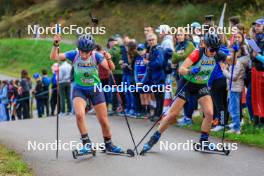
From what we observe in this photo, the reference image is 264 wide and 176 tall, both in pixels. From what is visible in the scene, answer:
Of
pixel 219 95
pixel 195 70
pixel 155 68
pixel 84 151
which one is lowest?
pixel 84 151

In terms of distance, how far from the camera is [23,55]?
46750 millimetres

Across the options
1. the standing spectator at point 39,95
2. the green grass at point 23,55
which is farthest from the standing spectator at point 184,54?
the green grass at point 23,55

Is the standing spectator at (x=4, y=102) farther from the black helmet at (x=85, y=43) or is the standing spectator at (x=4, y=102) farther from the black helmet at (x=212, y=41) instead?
the black helmet at (x=212, y=41)

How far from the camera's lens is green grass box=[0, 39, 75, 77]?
43.2m

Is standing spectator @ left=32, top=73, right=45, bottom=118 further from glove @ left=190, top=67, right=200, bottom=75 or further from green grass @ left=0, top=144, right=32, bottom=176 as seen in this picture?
glove @ left=190, top=67, right=200, bottom=75

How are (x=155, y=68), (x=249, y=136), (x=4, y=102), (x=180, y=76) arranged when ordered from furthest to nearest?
(x=4, y=102) → (x=155, y=68) → (x=180, y=76) → (x=249, y=136)

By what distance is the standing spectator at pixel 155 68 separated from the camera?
13.8 meters

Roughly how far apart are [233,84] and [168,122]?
2.50m

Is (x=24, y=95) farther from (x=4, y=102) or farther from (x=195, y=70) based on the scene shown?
(x=195, y=70)

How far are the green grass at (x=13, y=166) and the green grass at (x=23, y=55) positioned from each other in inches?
1207

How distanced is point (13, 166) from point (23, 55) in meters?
38.6

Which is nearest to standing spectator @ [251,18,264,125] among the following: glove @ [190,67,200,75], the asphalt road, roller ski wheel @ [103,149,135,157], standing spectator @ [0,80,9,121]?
the asphalt road

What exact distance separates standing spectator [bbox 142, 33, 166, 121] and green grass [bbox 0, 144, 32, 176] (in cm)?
472

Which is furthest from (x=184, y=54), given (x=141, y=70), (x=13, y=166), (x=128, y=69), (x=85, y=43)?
(x=13, y=166)
